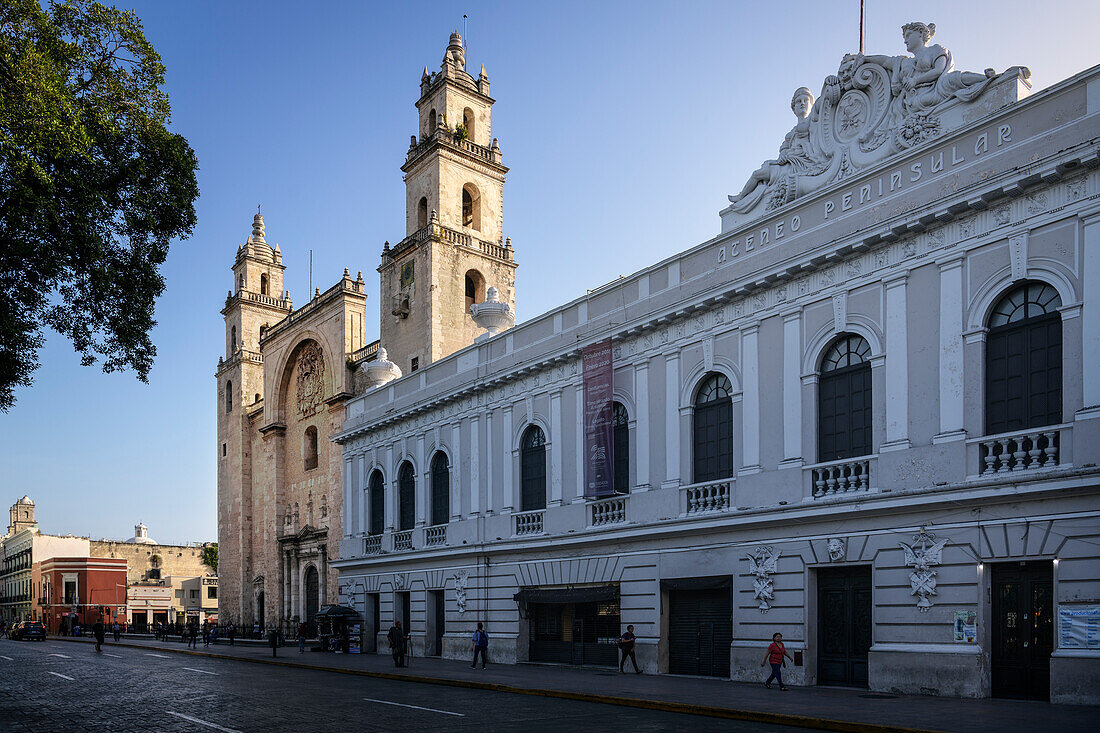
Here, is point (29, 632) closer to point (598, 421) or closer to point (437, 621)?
point (437, 621)

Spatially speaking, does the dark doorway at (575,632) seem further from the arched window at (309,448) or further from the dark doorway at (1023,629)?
the arched window at (309,448)

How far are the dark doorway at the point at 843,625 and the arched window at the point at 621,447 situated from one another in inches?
263

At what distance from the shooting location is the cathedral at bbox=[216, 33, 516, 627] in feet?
150

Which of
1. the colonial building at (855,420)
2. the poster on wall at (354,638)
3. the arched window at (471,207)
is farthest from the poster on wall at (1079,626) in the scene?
the arched window at (471,207)

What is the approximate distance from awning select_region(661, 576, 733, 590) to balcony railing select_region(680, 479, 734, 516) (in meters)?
1.49

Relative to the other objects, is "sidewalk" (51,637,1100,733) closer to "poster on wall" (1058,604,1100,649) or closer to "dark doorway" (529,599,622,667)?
"dark doorway" (529,599,622,667)

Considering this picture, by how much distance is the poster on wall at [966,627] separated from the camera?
1636 centimetres

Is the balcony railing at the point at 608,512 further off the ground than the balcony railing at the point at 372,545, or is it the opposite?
the balcony railing at the point at 608,512

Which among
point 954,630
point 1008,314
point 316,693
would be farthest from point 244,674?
point 1008,314

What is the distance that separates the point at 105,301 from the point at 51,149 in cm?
323

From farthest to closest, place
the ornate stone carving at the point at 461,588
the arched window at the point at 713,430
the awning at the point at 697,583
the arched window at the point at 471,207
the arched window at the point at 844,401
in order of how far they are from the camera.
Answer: the arched window at the point at 471,207
the ornate stone carving at the point at 461,588
the arched window at the point at 713,430
the awning at the point at 697,583
the arched window at the point at 844,401

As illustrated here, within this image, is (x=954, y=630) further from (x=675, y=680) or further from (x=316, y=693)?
(x=316, y=693)

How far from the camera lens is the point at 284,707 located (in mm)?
16766

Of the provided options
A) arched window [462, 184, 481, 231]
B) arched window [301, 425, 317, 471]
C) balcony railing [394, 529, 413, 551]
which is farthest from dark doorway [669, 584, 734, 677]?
arched window [301, 425, 317, 471]
